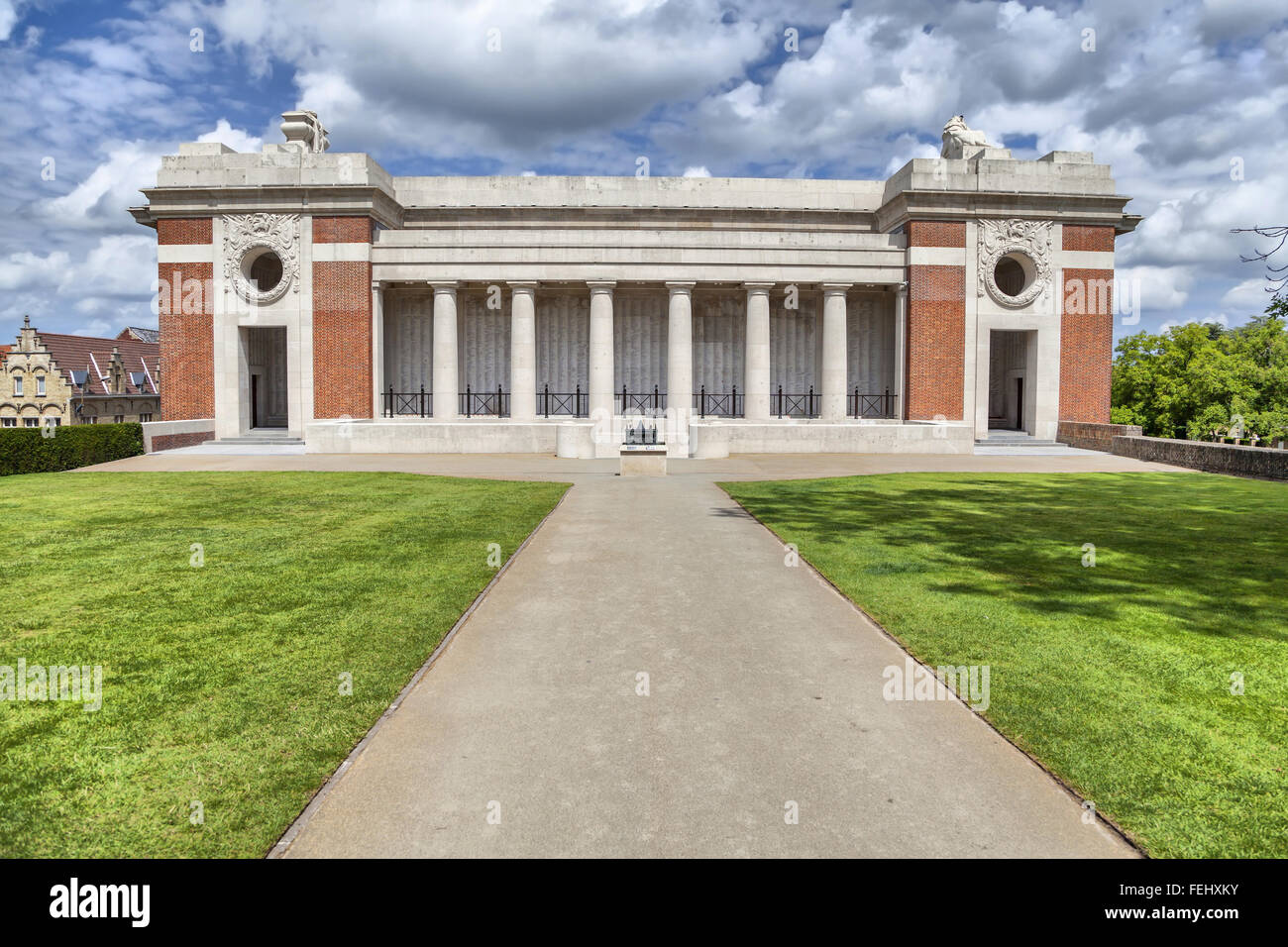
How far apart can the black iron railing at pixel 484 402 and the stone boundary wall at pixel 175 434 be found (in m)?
11.2

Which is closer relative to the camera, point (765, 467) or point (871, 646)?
point (871, 646)

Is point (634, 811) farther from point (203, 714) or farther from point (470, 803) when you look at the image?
point (203, 714)

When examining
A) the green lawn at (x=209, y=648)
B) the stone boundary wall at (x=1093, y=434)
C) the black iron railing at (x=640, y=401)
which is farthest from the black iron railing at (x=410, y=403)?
the stone boundary wall at (x=1093, y=434)

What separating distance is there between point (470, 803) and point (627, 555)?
642cm

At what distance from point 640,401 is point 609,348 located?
17.7 ft

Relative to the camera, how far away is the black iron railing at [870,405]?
37719 mm

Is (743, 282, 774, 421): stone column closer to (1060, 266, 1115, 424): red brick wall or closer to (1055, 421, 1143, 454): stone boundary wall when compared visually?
(1055, 421, 1143, 454): stone boundary wall

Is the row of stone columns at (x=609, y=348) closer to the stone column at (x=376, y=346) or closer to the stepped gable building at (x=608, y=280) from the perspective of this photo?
the stepped gable building at (x=608, y=280)

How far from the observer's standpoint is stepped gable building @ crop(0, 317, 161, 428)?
65.4m

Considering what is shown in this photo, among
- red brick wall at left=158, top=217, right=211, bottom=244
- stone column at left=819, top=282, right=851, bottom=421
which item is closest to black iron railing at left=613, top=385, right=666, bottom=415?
stone column at left=819, top=282, right=851, bottom=421

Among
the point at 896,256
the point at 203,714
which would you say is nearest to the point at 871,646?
the point at 203,714

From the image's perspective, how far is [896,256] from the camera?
113ft

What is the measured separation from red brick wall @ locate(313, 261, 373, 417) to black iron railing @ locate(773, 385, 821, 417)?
1979cm

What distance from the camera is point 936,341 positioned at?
34.4 m
